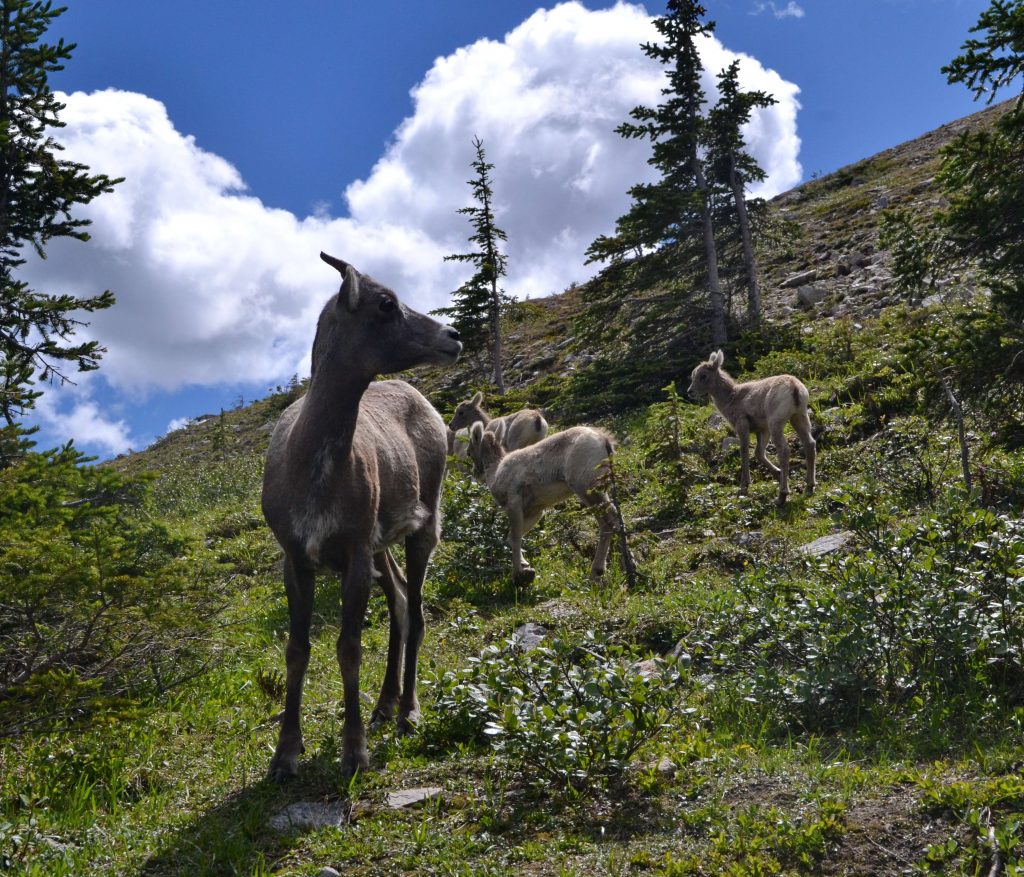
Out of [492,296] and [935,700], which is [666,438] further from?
[492,296]

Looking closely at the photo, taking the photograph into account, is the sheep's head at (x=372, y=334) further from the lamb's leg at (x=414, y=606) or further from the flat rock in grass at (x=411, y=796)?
the flat rock in grass at (x=411, y=796)

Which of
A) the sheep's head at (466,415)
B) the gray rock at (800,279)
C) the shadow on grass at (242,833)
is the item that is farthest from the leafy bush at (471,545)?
the gray rock at (800,279)

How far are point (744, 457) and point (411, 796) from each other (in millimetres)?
10809

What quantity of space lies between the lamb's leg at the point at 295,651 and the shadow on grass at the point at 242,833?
0.68 feet

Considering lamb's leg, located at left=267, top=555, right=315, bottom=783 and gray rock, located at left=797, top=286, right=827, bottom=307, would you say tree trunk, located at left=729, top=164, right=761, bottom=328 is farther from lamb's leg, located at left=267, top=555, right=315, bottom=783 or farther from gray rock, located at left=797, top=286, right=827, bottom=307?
lamb's leg, located at left=267, top=555, right=315, bottom=783

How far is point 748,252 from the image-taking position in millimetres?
29469

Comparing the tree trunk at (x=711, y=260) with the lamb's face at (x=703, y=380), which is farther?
the tree trunk at (x=711, y=260)

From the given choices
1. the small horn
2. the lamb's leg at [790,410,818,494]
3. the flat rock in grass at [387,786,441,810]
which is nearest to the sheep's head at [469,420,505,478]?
the lamb's leg at [790,410,818,494]

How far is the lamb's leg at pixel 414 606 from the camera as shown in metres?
6.34

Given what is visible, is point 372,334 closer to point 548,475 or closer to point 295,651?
point 295,651

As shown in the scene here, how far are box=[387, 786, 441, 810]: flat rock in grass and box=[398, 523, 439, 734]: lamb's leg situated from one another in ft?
4.63

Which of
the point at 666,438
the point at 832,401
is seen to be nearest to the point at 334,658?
the point at 666,438

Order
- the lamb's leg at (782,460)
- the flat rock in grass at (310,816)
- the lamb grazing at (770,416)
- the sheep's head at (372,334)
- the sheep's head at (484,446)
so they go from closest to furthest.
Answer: the flat rock in grass at (310,816), the sheep's head at (372,334), the lamb's leg at (782,460), the lamb grazing at (770,416), the sheep's head at (484,446)

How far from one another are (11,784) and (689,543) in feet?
27.5
